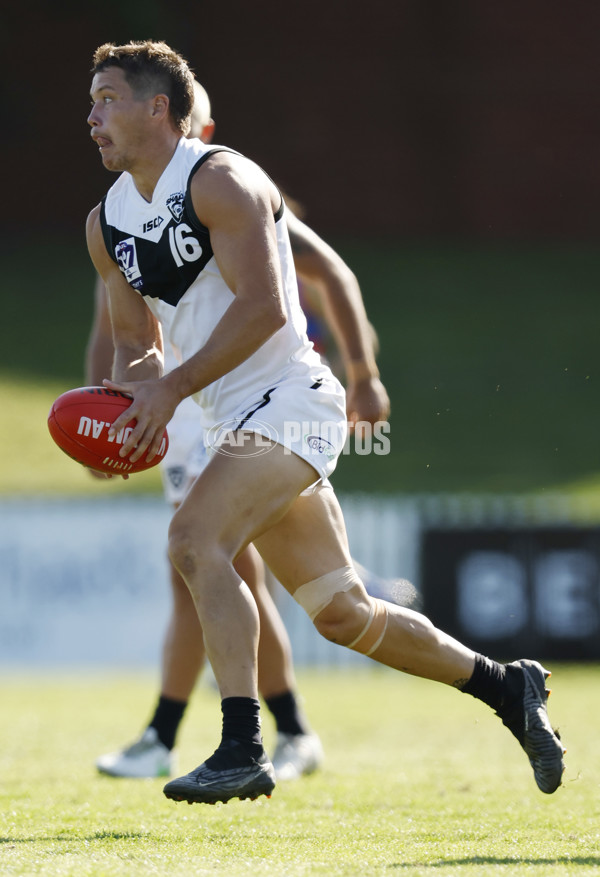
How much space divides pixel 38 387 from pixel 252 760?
15.7 metres

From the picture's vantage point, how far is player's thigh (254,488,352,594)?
12.4 ft

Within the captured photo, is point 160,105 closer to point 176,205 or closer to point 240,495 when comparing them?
point 176,205

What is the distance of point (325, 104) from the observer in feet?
76.3

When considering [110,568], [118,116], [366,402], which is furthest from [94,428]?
[110,568]

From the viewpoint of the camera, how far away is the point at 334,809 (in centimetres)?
411

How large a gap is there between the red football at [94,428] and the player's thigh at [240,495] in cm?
23

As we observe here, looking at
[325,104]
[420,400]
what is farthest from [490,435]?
[325,104]

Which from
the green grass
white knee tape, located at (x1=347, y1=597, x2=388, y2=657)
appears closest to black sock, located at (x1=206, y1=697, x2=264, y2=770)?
the green grass

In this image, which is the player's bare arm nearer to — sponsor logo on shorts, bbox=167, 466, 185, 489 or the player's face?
the player's face

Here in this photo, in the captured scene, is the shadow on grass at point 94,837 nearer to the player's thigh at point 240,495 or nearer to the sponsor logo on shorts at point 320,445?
the player's thigh at point 240,495

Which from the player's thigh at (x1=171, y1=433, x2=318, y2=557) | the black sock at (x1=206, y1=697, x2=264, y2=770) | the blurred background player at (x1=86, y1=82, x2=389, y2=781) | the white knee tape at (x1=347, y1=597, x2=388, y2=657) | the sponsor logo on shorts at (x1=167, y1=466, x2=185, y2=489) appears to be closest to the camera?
the black sock at (x1=206, y1=697, x2=264, y2=770)

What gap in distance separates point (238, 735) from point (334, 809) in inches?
33.0

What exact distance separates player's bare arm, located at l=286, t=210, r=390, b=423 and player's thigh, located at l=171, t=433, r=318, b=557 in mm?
886

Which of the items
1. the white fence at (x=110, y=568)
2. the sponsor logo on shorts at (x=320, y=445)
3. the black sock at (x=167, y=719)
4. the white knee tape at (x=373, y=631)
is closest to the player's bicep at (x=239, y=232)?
the sponsor logo on shorts at (x=320, y=445)
